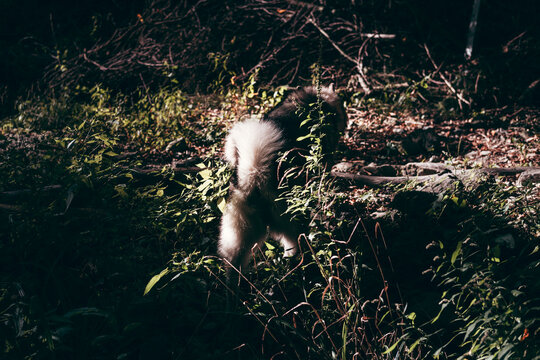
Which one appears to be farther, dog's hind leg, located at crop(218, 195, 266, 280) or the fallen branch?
the fallen branch

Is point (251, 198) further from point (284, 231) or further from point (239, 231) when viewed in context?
point (284, 231)

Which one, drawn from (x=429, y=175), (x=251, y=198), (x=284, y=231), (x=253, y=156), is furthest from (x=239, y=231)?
(x=429, y=175)

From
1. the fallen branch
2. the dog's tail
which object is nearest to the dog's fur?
the dog's tail

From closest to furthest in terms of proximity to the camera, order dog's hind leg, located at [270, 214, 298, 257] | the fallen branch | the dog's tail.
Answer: the dog's tail → dog's hind leg, located at [270, 214, 298, 257] → the fallen branch

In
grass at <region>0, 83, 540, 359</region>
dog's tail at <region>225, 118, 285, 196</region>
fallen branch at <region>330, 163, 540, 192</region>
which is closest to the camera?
grass at <region>0, 83, 540, 359</region>

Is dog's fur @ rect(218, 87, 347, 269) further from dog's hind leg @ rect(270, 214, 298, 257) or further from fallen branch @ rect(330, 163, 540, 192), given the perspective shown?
fallen branch @ rect(330, 163, 540, 192)

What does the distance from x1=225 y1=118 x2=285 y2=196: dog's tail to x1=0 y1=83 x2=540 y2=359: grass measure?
0.44ft

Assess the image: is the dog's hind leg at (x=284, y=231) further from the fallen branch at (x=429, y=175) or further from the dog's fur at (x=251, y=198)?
the fallen branch at (x=429, y=175)

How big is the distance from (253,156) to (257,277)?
83 cm

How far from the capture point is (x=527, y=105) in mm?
5230

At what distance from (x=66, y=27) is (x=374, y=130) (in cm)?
646

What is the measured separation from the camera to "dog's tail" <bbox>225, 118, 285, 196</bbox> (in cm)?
267

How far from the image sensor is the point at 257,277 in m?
2.68

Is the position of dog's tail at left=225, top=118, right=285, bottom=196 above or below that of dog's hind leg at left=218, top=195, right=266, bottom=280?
above
